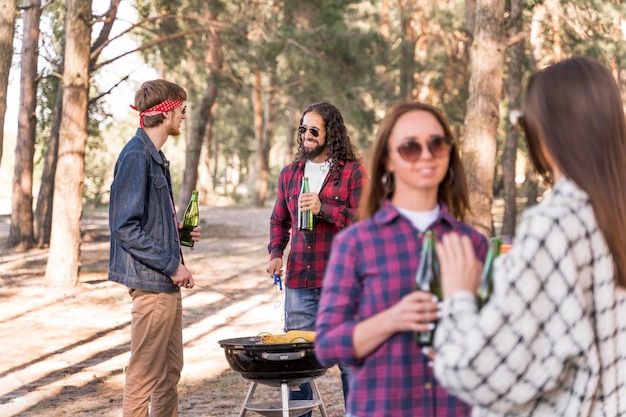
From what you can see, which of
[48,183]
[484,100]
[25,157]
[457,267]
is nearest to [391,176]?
[457,267]

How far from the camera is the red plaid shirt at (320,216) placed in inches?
244

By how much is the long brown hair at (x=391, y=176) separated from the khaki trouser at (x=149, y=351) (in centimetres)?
293

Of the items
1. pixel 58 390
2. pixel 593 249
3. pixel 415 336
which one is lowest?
pixel 58 390

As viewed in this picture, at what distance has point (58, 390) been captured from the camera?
9.01 m

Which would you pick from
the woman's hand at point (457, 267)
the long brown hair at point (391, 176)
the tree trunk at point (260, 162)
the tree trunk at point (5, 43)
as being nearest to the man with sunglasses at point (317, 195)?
the long brown hair at point (391, 176)

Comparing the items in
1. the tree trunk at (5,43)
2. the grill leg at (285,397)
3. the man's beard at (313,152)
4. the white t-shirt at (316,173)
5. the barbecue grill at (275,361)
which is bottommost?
the grill leg at (285,397)

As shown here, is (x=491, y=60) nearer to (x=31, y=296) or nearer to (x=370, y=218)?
(x=31, y=296)

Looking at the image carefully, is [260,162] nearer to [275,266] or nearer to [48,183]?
[48,183]

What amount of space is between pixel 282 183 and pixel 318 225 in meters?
0.38

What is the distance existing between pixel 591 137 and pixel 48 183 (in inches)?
801

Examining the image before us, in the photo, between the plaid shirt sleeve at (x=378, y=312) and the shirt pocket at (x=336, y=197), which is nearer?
the plaid shirt sleeve at (x=378, y=312)

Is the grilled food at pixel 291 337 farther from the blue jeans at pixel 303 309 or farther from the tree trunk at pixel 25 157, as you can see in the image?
the tree trunk at pixel 25 157

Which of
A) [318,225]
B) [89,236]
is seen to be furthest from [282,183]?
[89,236]

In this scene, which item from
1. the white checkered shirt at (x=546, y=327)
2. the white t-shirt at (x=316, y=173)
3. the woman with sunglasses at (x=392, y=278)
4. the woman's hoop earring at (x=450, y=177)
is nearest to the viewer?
the white checkered shirt at (x=546, y=327)
